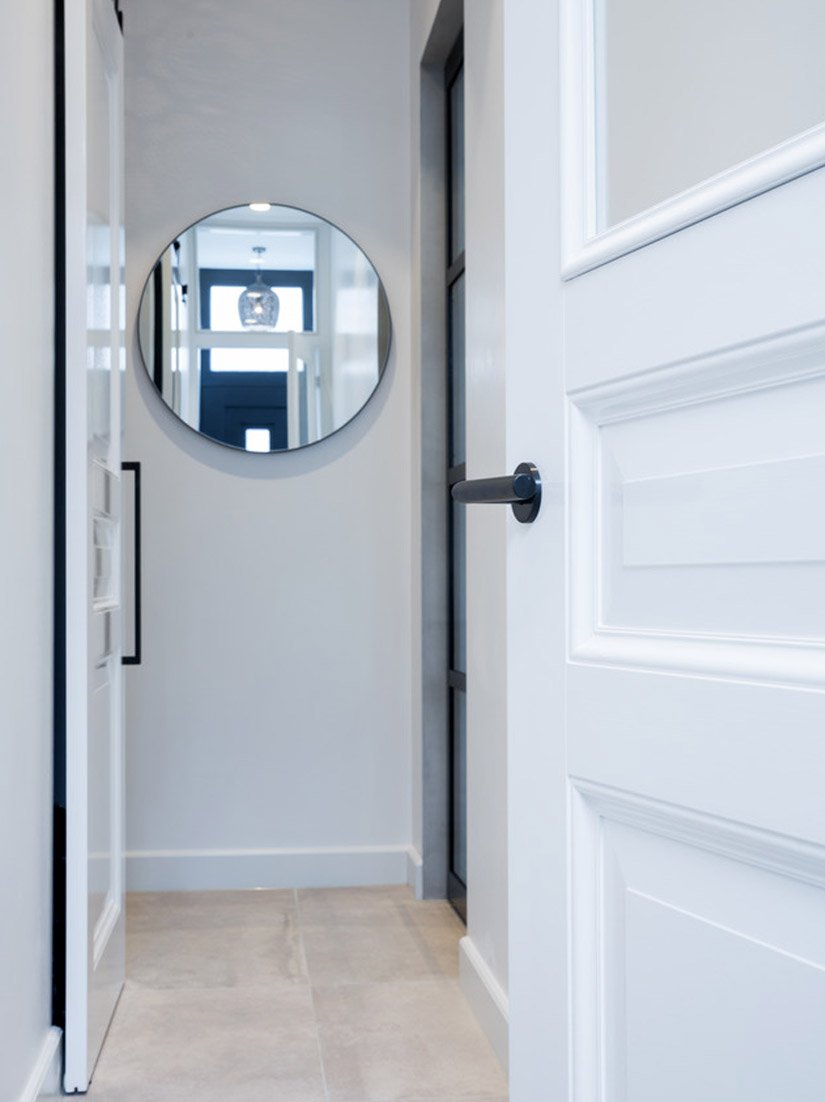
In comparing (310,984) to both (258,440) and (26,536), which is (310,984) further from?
(258,440)

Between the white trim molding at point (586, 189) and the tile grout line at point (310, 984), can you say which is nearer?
the white trim molding at point (586, 189)

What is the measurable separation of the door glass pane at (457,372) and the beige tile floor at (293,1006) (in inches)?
51.9

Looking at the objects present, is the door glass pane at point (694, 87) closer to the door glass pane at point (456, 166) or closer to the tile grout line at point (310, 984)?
the tile grout line at point (310, 984)

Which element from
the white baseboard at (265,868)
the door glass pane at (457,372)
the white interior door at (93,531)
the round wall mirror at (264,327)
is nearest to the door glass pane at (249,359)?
the round wall mirror at (264,327)

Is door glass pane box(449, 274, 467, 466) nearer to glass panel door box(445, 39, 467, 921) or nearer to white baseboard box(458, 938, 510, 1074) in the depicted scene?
glass panel door box(445, 39, 467, 921)

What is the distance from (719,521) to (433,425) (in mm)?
2981

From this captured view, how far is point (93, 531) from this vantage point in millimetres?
2443

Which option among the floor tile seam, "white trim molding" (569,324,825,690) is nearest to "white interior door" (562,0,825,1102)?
"white trim molding" (569,324,825,690)

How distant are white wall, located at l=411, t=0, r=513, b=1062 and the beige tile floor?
14 centimetres

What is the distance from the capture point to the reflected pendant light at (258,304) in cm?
381

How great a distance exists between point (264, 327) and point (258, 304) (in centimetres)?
7

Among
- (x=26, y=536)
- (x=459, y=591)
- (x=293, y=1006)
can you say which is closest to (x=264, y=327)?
(x=459, y=591)

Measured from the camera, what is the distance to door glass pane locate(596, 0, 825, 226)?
687 millimetres

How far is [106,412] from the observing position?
2645 mm
